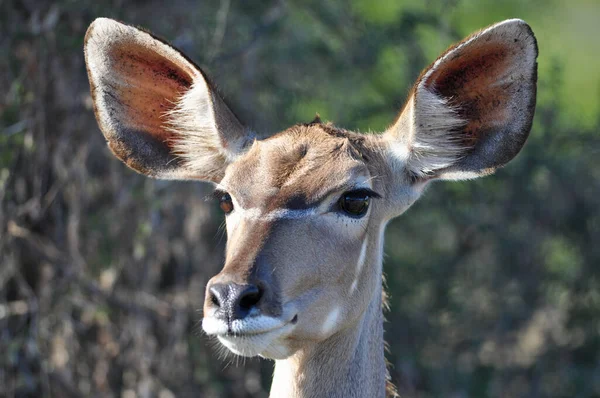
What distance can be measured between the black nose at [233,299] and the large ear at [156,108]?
135 centimetres

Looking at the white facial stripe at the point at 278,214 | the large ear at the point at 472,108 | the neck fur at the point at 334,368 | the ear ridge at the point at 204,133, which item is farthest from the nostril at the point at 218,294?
the large ear at the point at 472,108

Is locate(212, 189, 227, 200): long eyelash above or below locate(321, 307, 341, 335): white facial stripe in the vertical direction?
above

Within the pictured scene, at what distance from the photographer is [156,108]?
206 inches

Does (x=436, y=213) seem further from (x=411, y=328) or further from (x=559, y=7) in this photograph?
(x=559, y=7)

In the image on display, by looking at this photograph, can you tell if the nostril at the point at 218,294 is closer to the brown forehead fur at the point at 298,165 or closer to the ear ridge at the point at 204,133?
the brown forehead fur at the point at 298,165

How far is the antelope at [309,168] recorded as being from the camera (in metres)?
4.15

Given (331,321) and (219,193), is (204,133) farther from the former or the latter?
(331,321)

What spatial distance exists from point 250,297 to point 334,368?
3.03 ft

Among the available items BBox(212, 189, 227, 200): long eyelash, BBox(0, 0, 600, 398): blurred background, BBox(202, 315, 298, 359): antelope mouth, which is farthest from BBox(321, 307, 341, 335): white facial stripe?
BBox(0, 0, 600, 398): blurred background

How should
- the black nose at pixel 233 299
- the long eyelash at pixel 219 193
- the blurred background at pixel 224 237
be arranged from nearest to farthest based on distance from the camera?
the black nose at pixel 233 299 → the long eyelash at pixel 219 193 → the blurred background at pixel 224 237

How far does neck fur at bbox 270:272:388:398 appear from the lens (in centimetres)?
461

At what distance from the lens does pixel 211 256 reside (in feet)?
29.4

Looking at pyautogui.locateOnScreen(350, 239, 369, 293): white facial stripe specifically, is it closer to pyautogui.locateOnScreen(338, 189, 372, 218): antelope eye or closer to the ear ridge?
pyautogui.locateOnScreen(338, 189, 372, 218): antelope eye

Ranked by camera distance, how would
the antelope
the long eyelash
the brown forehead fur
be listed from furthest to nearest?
the long eyelash < the brown forehead fur < the antelope
